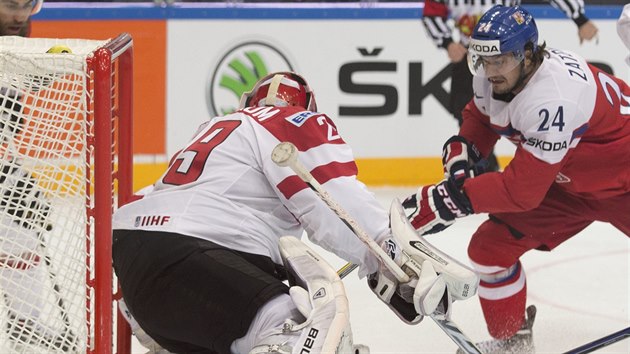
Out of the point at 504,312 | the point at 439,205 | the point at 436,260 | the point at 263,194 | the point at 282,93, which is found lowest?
the point at 504,312

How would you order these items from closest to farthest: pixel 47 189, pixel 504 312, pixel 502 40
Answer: pixel 47 189, pixel 502 40, pixel 504 312

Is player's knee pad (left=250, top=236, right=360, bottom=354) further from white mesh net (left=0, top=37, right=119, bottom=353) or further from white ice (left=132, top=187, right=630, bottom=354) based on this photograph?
white ice (left=132, top=187, right=630, bottom=354)

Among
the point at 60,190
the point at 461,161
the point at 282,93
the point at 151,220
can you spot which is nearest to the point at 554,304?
the point at 461,161

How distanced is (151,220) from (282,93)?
46 centimetres

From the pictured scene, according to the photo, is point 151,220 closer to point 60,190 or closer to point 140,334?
point 60,190

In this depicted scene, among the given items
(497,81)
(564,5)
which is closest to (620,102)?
(497,81)

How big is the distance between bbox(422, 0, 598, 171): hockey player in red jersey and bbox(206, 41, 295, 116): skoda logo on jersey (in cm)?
69

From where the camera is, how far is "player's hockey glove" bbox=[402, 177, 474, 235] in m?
3.00

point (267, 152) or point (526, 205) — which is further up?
point (267, 152)

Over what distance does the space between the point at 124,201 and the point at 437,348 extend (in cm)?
115

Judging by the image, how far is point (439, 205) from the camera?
300 centimetres

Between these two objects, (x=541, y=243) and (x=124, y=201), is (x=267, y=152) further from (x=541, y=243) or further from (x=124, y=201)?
(x=541, y=243)

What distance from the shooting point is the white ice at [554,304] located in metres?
3.38

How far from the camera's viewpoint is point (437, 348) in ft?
10.9
